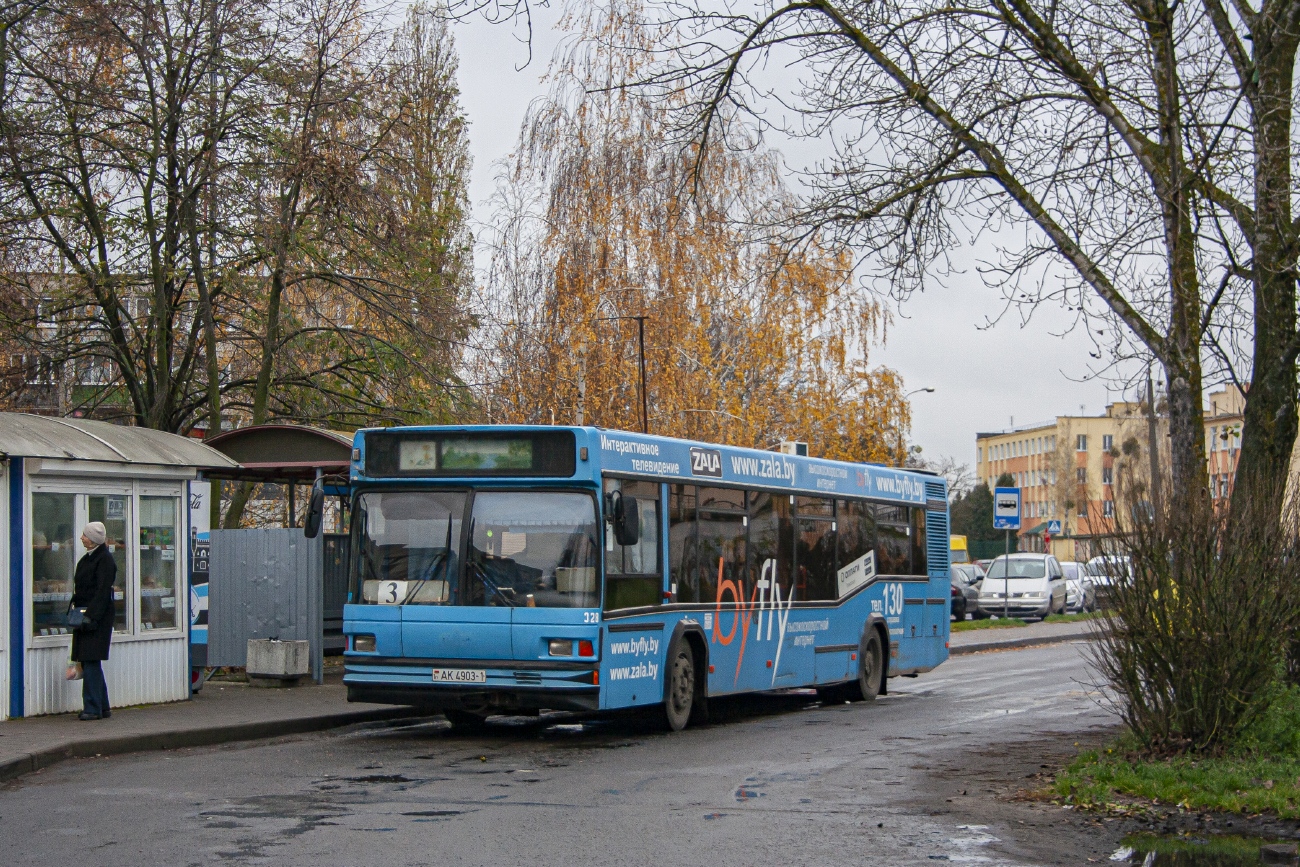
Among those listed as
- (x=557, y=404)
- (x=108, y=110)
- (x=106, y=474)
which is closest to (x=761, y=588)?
(x=106, y=474)

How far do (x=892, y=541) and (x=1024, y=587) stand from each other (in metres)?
26.7

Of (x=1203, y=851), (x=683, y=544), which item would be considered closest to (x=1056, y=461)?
(x=683, y=544)

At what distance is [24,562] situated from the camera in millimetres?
14133

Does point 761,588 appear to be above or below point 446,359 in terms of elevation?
below

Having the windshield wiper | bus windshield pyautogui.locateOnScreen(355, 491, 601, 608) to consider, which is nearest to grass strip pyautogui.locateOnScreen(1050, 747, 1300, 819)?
bus windshield pyautogui.locateOnScreen(355, 491, 601, 608)

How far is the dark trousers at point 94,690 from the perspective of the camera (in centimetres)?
1423

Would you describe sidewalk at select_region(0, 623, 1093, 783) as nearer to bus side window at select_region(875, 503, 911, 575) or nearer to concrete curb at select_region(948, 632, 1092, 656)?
bus side window at select_region(875, 503, 911, 575)

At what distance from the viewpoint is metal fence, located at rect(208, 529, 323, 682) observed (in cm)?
1825

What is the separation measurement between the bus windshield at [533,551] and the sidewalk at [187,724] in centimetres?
262

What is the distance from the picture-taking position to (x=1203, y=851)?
845 cm

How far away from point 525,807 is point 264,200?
14.8 metres

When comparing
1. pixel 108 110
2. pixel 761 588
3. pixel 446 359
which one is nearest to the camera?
pixel 761 588

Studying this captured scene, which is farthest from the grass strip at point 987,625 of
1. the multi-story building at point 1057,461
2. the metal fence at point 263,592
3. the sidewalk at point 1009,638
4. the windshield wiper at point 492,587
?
the multi-story building at point 1057,461

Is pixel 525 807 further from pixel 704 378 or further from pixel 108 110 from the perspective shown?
pixel 704 378
